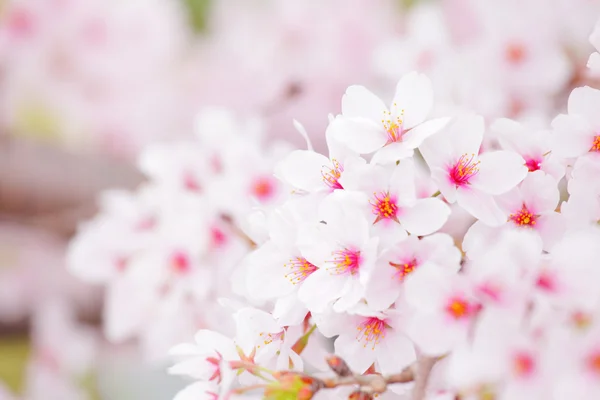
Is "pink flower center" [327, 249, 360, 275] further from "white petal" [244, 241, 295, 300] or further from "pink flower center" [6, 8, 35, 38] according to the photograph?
"pink flower center" [6, 8, 35, 38]

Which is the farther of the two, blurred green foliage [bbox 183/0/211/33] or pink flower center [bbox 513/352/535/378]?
blurred green foliage [bbox 183/0/211/33]

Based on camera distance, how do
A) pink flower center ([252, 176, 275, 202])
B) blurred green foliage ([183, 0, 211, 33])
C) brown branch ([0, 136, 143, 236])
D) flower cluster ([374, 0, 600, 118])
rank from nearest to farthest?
pink flower center ([252, 176, 275, 202]) → flower cluster ([374, 0, 600, 118]) → brown branch ([0, 136, 143, 236]) → blurred green foliage ([183, 0, 211, 33])

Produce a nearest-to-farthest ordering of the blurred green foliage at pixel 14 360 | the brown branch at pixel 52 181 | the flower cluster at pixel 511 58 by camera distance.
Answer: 1. the flower cluster at pixel 511 58
2. the brown branch at pixel 52 181
3. the blurred green foliage at pixel 14 360

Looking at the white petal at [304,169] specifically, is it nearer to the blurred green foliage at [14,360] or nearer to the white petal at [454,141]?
the white petal at [454,141]

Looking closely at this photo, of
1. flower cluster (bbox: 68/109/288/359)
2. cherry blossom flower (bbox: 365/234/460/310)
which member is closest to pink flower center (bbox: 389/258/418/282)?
cherry blossom flower (bbox: 365/234/460/310)

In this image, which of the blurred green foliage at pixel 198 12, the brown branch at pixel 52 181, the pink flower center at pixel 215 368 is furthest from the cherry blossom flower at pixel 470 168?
the blurred green foliage at pixel 198 12

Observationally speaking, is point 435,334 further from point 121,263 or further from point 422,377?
point 121,263

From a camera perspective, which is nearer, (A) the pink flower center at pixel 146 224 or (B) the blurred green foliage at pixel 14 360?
(A) the pink flower center at pixel 146 224
